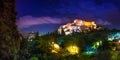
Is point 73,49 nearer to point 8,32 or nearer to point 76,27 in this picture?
point 76,27

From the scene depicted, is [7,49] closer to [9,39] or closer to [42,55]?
[9,39]

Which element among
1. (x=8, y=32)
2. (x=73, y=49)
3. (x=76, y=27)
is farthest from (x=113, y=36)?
(x=8, y=32)

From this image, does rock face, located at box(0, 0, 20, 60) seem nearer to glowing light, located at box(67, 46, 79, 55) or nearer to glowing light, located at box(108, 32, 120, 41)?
glowing light, located at box(67, 46, 79, 55)

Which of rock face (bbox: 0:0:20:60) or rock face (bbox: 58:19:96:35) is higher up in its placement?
rock face (bbox: 58:19:96:35)

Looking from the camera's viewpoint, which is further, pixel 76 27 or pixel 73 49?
pixel 76 27

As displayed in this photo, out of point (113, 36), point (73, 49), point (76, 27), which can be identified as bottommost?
point (73, 49)

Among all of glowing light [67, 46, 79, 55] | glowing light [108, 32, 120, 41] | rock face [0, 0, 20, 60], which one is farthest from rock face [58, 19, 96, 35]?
rock face [0, 0, 20, 60]
